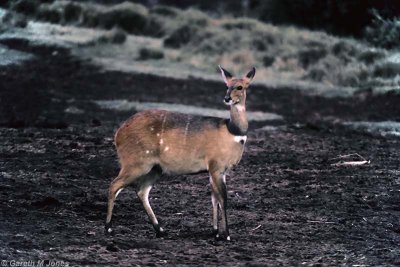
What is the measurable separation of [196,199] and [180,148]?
7.26 ft

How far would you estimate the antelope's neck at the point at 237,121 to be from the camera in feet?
26.7

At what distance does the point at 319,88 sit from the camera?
26.1 m

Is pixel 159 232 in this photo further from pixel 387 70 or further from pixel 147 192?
pixel 387 70

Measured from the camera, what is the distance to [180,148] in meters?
8.02

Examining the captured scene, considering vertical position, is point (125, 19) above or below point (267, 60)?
below

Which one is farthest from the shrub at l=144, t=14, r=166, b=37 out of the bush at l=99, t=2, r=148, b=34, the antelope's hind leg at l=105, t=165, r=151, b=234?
the antelope's hind leg at l=105, t=165, r=151, b=234

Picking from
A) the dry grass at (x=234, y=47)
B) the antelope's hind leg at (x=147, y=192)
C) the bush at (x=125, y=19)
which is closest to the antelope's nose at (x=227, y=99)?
the antelope's hind leg at (x=147, y=192)

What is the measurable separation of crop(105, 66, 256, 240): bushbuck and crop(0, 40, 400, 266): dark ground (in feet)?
1.61

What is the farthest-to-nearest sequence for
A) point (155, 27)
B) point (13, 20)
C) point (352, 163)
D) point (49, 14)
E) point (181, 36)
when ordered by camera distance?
point (155, 27) → point (181, 36) → point (49, 14) → point (13, 20) → point (352, 163)

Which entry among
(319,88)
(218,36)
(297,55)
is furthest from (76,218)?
(218,36)

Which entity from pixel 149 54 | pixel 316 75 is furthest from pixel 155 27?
pixel 316 75

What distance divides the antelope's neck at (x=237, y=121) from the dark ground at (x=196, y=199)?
103 centimetres

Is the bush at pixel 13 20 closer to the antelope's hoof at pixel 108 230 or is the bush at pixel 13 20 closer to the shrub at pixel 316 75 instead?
the shrub at pixel 316 75

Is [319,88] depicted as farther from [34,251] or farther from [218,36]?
[34,251]
